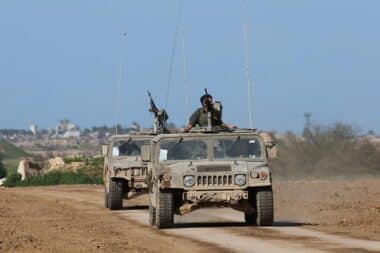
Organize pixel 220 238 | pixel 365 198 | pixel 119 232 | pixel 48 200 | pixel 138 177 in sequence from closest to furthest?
pixel 220 238, pixel 119 232, pixel 138 177, pixel 365 198, pixel 48 200

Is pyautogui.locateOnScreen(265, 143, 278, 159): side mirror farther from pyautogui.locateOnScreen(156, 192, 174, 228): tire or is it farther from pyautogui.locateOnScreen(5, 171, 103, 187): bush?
pyautogui.locateOnScreen(5, 171, 103, 187): bush

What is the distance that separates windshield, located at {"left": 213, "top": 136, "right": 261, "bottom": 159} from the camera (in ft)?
72.5


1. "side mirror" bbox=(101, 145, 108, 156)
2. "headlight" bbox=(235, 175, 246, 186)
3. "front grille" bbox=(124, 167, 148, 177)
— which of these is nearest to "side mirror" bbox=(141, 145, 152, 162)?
"headlight" bbox=(235, 175, 246, 186)

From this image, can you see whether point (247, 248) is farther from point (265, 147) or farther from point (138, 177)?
point (138, 177)

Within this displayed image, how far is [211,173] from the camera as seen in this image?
845 inches

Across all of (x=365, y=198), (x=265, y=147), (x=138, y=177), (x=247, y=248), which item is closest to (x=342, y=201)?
(x=365, y=198)

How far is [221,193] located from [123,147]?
29.8 ft

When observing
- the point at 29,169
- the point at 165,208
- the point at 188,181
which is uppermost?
the point at 29,169

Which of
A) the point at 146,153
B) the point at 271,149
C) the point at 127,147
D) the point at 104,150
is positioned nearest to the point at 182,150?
the point at 146,153

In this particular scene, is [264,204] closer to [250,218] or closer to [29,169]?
[250,218]

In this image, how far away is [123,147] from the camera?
30.1 meters

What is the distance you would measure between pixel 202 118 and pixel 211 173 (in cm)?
224

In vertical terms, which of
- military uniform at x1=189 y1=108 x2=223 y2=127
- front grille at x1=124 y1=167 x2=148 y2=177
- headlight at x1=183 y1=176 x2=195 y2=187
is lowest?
headlight at x1=183 y1=176 x2=195 y2=187

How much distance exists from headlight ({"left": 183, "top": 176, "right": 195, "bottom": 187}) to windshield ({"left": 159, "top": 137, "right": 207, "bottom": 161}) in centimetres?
75
